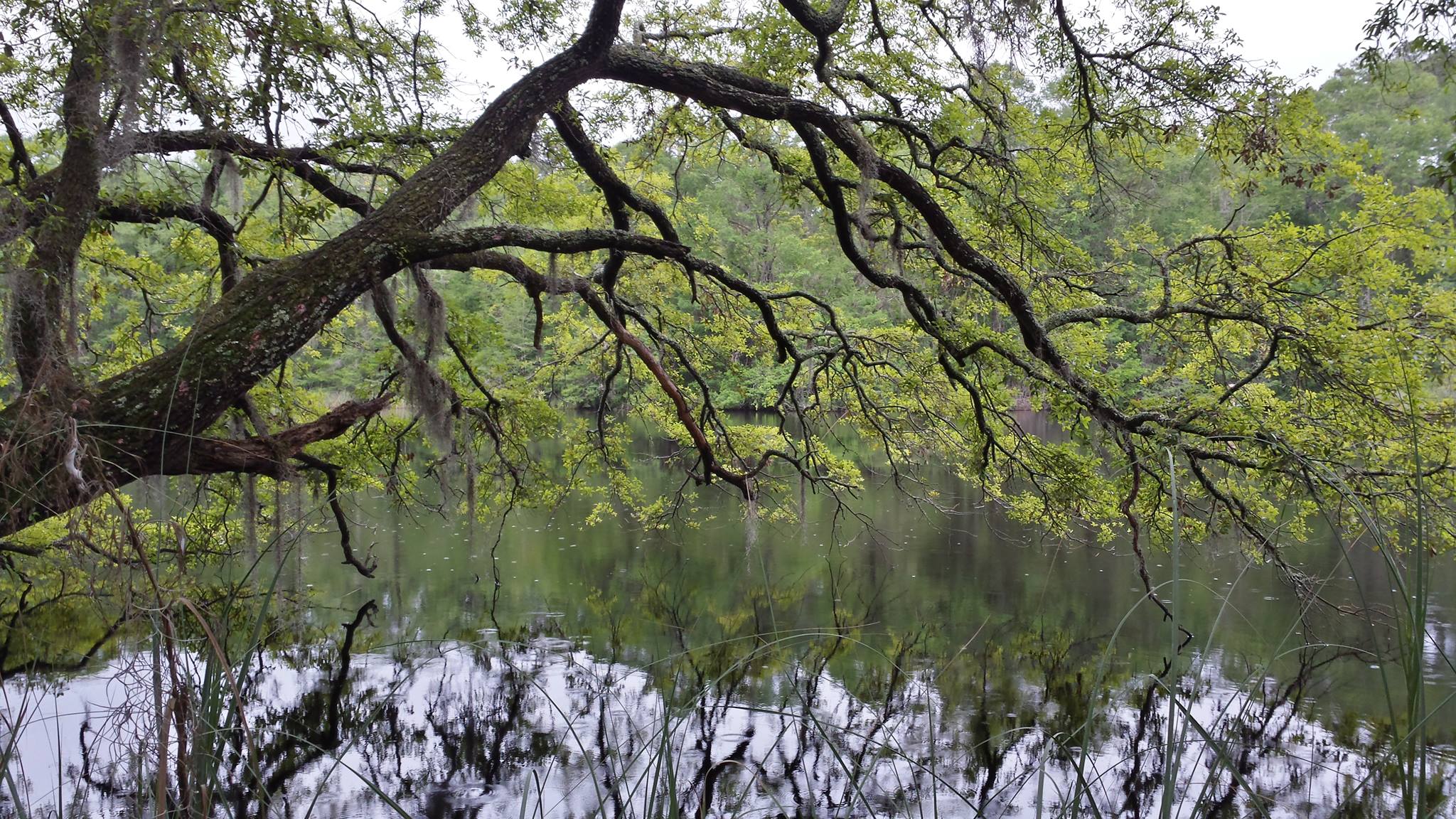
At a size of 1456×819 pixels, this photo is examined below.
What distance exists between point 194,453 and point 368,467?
131 inches

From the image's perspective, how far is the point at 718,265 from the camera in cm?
546

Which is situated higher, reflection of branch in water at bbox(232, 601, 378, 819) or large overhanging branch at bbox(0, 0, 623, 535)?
large overhanging branch at bbox(0, 0, 623, 535)

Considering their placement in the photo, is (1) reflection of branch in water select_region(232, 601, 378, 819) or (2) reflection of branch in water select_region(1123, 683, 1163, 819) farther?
(2) reflection of branch in water select_region(1123, 683, 1163, 819)

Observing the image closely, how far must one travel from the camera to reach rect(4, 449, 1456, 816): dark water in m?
5.05

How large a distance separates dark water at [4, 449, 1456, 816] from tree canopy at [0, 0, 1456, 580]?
73cm

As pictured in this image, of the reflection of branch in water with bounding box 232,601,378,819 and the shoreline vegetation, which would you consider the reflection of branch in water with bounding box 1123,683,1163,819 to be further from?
the reflection of branch in water with bounding box 232,601,378,819

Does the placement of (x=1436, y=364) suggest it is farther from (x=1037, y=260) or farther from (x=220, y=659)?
(x=220, y=659)

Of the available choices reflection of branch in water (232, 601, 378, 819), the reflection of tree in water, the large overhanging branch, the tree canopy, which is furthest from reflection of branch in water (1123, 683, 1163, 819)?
reflection of branch in water (232, 601, 378, 819)

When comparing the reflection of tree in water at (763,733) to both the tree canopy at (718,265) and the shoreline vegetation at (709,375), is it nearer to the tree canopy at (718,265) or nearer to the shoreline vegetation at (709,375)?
the shoreline vegetation at (709,375)

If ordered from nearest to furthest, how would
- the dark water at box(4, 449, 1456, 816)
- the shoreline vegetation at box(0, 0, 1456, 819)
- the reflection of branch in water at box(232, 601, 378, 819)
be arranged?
1. the shoreline vegetation at box(0, 0, 1456, 819)
2. the dark water at box(4, 449, 1456, 816)
3. the reflection of branch in water at box(232, 601, 378, 819)

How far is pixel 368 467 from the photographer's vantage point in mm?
7020

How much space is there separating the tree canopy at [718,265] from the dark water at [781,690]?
2.40ft

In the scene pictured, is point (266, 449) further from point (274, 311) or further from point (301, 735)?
point (301, 735)

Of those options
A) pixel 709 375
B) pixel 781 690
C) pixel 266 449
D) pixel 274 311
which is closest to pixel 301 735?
pixel 266 449
